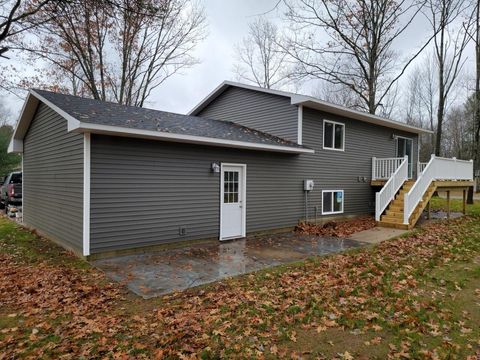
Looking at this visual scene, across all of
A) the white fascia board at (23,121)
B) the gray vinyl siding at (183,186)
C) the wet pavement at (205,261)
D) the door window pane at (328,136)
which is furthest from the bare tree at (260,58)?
the wet pavement at (205,261)

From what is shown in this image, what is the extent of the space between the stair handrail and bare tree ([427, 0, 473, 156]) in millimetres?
8545

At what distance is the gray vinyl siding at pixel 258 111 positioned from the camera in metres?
11.3

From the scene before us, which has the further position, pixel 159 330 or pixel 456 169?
pixel 456 169

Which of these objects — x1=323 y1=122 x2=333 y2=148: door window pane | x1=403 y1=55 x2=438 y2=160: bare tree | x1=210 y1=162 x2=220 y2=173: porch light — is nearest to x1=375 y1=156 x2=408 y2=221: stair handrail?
x1=323 y1=122 x2=333 y2=148: door window pane

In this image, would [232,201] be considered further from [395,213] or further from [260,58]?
[260,58]

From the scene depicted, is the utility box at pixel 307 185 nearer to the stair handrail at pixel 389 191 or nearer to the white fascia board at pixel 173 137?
the white fascia board at pixel 173 137

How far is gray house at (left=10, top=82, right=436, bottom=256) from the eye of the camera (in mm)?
6980

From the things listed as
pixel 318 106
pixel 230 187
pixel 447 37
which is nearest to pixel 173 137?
pixel 230 187

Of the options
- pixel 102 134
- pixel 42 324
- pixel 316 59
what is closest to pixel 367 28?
pixel 316 59

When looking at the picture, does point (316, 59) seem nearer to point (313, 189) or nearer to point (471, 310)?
point (313, 189)

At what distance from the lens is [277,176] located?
10414 millimetres

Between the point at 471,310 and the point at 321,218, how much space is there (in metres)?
7.59

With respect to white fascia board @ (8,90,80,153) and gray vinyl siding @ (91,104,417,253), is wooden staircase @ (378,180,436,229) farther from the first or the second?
white fascia board @ (8,90,80,153)

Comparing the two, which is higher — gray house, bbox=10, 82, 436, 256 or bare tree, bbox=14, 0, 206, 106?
bare tree, bbox=14, 0, 206, 106
